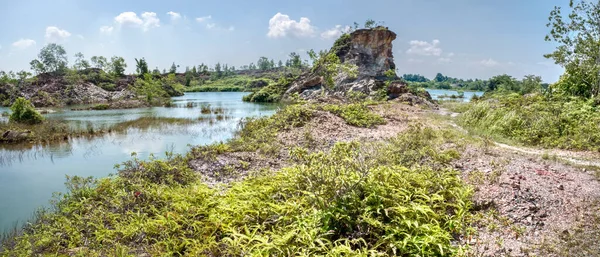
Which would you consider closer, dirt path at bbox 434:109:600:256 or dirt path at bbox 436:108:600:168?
dirt path at bbox 434:109:600:256

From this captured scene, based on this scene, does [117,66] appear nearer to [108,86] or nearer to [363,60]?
[108,86]

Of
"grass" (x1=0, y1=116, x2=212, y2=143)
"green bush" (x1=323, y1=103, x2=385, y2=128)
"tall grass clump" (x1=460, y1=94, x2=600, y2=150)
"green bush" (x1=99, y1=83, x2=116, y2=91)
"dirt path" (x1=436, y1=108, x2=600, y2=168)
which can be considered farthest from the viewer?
"green bush" (x1=99, y1=83, x2=116, y2=91)

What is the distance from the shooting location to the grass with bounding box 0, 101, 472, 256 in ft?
13.0

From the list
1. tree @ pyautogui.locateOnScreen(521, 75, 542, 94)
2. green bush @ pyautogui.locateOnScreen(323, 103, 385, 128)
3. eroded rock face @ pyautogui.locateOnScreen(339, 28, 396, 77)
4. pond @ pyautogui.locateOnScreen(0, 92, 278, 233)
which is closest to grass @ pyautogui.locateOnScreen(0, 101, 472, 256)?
pond @ pyautogui.locateOnScreen(0, 92, 278, 233)

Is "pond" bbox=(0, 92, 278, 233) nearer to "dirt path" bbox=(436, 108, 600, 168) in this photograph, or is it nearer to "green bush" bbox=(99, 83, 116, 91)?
"dirt path" bbox=(436, 108, 600, 168)

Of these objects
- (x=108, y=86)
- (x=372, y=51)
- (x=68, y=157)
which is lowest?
(x=68, y=157)

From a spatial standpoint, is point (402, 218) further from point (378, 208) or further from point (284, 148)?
point (284, 148)

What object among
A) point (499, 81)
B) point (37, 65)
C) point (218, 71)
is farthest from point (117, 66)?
point (499, 81)

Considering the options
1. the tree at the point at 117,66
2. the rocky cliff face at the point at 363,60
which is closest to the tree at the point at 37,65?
the tree at the point at 117,66

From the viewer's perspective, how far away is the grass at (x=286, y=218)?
3955 mm

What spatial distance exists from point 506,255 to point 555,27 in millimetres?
14758

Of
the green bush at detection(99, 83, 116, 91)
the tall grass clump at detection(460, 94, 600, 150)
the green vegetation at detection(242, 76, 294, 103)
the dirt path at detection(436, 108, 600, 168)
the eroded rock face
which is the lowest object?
the dirt path at detection(436, 108, 600, 168)

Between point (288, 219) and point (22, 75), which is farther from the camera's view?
point (22, 75)

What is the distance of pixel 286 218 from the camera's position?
4.39 metres
